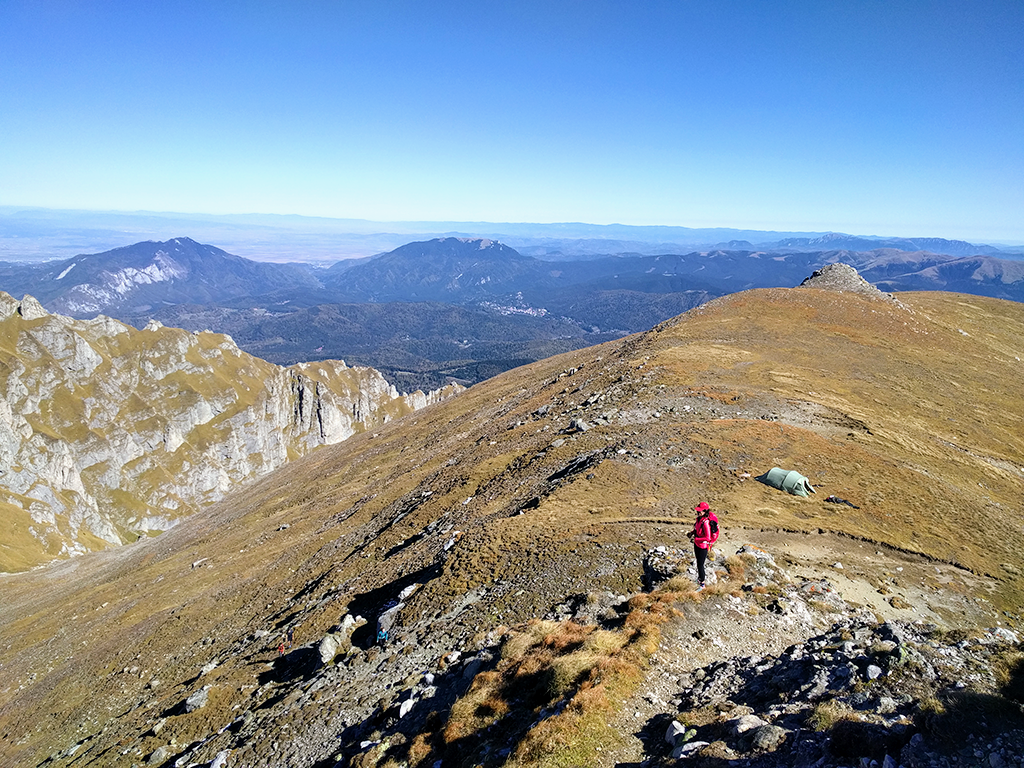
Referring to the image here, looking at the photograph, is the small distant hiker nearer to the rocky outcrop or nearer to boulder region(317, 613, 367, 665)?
boulder region(317, 613, 367, 665)

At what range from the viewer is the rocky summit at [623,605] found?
570 inches

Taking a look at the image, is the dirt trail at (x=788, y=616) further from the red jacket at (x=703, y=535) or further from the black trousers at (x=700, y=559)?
the red jacket at (x=703, y=535)

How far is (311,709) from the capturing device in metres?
22.7

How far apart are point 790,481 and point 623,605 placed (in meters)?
16.9

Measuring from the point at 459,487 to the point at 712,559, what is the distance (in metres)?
26.8

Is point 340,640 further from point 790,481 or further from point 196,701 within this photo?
point 790,481

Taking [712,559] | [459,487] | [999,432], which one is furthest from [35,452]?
[999,432]

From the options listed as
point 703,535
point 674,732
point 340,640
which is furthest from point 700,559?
point 340,640

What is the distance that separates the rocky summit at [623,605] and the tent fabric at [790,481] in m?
0.48

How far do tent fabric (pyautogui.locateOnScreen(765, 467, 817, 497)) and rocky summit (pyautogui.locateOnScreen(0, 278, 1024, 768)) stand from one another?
1.56 feet

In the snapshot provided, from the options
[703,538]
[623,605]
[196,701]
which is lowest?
[196,701]

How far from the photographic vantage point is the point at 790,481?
32188 mm

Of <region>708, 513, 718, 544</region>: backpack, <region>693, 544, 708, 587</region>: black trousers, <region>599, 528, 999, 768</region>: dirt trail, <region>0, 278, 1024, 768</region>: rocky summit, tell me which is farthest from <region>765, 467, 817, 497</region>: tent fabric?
<region>693, 544, 708, 587</region>: black trousers

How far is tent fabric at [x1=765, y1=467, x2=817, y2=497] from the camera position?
31922 mm
